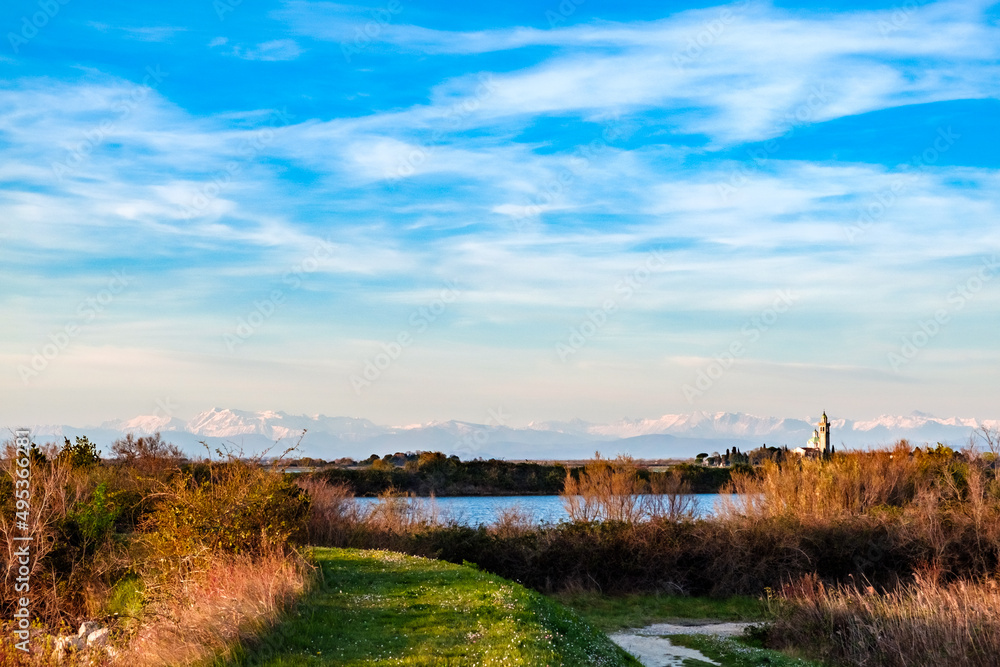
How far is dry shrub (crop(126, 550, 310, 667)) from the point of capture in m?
16.6

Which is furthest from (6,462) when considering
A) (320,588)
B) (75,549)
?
(320,588)

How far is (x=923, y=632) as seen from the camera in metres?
23.8

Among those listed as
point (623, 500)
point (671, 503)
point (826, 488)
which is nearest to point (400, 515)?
point (623, 500)

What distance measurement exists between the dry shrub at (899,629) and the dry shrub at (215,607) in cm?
1523

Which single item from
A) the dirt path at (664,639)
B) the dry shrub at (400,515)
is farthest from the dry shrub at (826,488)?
the dry shrub at (400,515)

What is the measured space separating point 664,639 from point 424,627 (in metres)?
11.8

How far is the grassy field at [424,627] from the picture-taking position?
52.9ft

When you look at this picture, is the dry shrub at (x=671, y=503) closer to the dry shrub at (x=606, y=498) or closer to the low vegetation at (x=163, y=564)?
the dry shrub at (x=606, y=498)

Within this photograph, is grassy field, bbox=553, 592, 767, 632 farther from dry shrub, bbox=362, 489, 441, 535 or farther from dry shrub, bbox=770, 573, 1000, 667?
dry shrub, bbox=362, 489, 441, 535

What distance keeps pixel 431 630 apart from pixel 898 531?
27911 millimetres

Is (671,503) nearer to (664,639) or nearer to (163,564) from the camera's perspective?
(664,639)

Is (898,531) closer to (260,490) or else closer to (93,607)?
(260,490)

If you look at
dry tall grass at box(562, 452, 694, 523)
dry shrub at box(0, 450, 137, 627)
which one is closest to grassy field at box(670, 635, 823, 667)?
dry tall grass at box(562, 452, 694, 523)

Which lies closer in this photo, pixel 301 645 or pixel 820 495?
pixel 301 645
